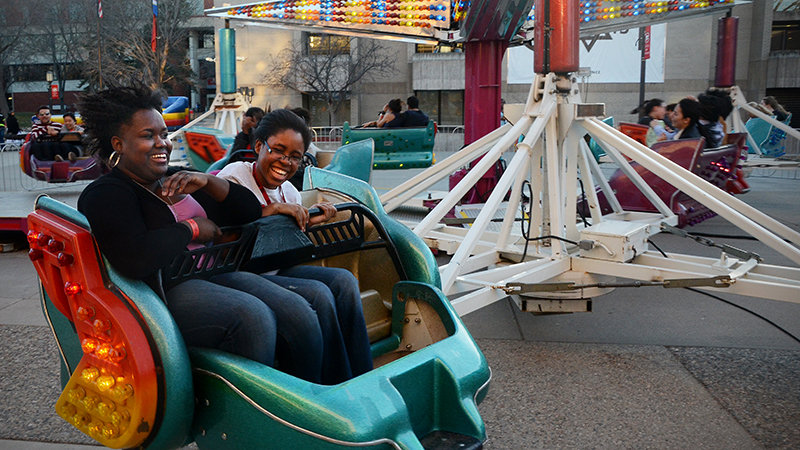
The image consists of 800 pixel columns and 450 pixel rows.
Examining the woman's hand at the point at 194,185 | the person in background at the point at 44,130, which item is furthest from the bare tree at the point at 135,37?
the woman's hand at the point at 194,185

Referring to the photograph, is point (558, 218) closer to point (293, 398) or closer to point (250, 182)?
point (250, 182)

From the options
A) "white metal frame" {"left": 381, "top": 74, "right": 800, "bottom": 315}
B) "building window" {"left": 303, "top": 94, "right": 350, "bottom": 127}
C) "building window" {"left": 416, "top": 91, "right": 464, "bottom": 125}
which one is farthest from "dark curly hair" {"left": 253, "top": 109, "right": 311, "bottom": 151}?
"building window" {"left": 416, "top": 91, "right": 464, "bottom": 125}

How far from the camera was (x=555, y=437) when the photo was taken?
2830 mm

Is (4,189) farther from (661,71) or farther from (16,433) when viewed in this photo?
(661,71)

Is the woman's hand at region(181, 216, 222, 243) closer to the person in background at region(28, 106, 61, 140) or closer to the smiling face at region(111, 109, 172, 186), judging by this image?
the smiling face at region(111, 109, 172, 186)

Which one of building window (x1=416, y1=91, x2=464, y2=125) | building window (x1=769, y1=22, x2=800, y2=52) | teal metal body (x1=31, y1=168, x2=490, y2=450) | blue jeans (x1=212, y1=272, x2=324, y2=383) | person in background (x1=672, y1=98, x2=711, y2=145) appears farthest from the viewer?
building window (x1=769, y1=22, x2=800, y2=52)

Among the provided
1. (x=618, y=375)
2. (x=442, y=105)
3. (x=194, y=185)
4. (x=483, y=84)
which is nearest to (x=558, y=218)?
(x=618, y=375)

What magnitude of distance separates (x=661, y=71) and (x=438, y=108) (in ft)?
33.1

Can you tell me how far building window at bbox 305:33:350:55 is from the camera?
29.2m

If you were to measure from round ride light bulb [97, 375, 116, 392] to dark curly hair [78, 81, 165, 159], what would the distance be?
0.78m

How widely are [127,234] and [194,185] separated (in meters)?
0.33

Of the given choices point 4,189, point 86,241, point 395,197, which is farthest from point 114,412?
point 4,189

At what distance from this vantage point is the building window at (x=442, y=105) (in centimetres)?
3127

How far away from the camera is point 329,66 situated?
94.3 ft
